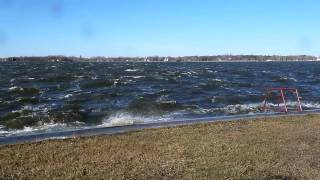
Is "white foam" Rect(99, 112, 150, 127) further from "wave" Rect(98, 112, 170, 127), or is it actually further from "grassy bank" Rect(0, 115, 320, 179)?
"grassy bank" Rect(0, 115, 320, 179)

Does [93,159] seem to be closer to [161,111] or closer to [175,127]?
[175,127]

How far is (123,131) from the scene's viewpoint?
1567cm

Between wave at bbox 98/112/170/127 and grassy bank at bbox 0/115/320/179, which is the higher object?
grassy bank at bbox 0/115/320/179

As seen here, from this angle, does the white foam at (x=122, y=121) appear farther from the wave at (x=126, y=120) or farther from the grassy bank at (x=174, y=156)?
the grassy bank at (x=174, y=156)

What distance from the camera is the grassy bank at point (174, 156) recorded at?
969cm

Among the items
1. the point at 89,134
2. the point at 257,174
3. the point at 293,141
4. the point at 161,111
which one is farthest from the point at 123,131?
the point at 161,111

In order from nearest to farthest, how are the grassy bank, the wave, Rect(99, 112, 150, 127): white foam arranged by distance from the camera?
the grassy bank → Rect(99, 112, 150, 127): white foam → the wave

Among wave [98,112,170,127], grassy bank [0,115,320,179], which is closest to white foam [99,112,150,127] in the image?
wave [98,112,170,127]

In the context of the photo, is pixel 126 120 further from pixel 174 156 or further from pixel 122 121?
pixel 174 156

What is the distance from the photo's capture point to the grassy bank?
31.8 ft

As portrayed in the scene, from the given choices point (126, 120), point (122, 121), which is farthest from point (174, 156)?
point (126, 120)

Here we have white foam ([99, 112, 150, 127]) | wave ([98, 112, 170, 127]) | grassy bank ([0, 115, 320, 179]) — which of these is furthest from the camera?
wave ([98, 112, 170, 127])

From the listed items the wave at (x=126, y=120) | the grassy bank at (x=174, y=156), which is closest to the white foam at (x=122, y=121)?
the wave at (x=126, y=120)

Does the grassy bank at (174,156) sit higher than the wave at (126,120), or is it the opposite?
the grassy bank at (174,156)
